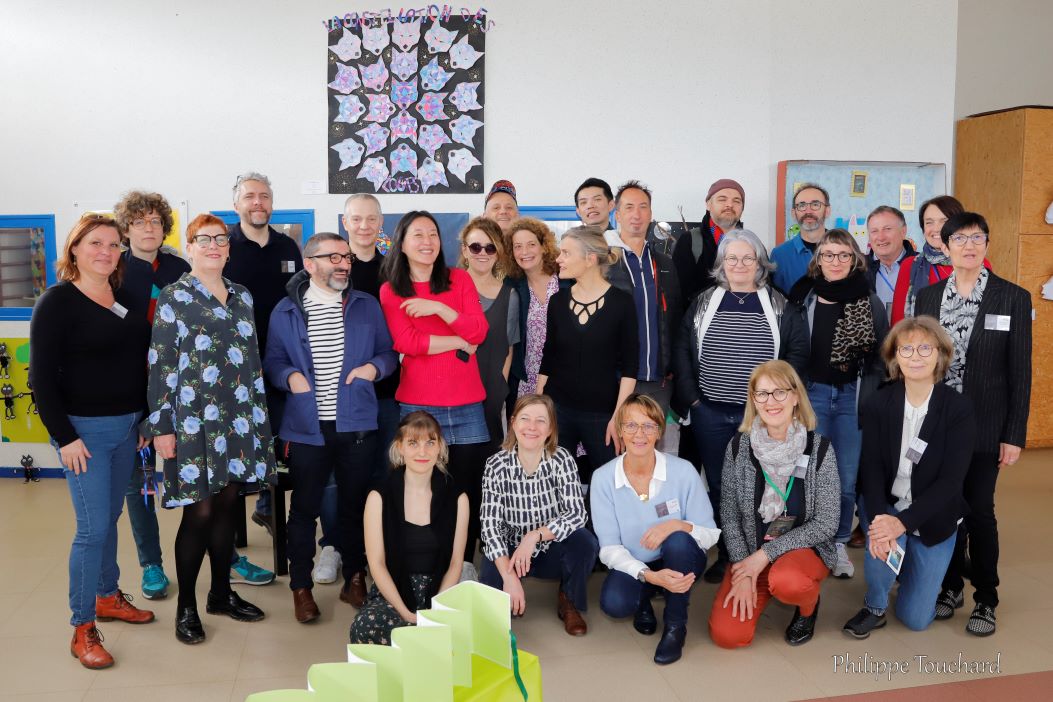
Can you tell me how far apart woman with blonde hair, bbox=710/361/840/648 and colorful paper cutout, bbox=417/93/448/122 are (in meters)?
3.04

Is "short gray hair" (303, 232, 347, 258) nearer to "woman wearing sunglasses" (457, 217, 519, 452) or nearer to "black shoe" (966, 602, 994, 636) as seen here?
"woman wearing sunglasses" (457, 217, 519, 452)

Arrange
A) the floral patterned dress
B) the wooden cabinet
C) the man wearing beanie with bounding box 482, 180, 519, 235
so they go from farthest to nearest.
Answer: the wooden cabinet < the man wearing beanie with bounding box 482, 180, 519, 235 < the floral patterned dress

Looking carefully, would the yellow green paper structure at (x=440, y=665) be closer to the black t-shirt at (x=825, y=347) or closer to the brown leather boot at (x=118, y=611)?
the brown leather boot at (x=118, y=611)

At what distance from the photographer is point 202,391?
2.90m

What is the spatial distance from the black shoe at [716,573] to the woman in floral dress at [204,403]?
193 cm

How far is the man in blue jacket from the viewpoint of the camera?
3162mm

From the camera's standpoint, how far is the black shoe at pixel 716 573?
3.68 m

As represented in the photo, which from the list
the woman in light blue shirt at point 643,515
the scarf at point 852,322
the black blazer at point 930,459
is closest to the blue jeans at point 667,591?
the woman in light blue shirt at point 643,515

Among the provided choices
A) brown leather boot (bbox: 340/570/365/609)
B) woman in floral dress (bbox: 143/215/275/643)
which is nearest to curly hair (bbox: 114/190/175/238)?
woman in floral dress (bbox: 143/215/275/643)

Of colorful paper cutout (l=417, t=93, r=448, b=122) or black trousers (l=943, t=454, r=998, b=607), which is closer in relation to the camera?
black trousers (l=943, t=454, r=998, b=607)

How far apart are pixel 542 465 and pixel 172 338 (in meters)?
1.41

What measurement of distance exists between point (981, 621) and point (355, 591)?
8.00ft

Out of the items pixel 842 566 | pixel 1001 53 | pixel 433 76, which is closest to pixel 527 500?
pixel 842 566

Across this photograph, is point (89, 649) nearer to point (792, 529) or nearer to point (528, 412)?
point (528, 412)
